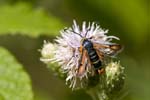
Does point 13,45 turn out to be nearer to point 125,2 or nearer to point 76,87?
point 125,2

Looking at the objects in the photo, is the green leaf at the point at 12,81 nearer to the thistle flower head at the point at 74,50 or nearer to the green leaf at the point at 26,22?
the thistle flower head at the point at 74,50

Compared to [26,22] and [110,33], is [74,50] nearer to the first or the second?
[26,22]

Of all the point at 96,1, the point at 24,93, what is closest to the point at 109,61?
the point at 24,93

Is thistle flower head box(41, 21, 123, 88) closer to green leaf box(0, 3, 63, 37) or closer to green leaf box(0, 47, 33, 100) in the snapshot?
green leaf box(0, 47, 33, 100)

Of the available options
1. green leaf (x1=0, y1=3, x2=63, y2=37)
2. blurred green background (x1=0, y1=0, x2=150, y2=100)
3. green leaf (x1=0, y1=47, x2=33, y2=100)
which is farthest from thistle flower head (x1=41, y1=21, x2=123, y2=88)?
blurred green background (x1=0, y1=0, x2=150, y2=100)

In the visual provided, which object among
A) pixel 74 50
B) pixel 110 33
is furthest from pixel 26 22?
pixel 110 33
